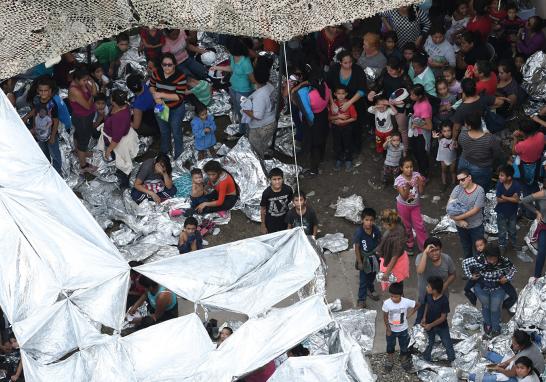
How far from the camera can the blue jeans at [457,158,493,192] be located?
45.0 feet

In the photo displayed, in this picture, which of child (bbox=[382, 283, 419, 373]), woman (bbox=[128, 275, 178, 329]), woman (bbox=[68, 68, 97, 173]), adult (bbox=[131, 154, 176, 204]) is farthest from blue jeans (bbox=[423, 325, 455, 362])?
woman (bbox=[68, 68, 97, 173])

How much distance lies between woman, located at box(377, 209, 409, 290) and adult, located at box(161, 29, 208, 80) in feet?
13.7

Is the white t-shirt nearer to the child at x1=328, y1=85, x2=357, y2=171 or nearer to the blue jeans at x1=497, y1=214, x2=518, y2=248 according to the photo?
the blue jeans at x1=497, y1=214, x2=518, y2=248

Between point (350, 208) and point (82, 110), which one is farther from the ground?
point (82, 110)

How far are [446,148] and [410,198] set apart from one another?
107 centimetres

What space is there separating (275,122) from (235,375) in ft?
18.3

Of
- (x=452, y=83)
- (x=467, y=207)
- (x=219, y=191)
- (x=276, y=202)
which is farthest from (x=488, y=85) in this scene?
(x=219, y=191)

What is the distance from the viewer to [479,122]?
13477mm

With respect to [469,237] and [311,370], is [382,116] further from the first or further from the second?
[311,370]

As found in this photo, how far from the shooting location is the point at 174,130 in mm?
15320

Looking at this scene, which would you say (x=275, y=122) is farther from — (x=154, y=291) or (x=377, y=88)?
(x=154, y=291)

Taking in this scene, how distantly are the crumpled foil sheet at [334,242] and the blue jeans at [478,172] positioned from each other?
1.47m

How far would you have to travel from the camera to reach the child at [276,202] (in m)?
13.4

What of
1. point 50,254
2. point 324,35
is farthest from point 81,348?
point 324,35
